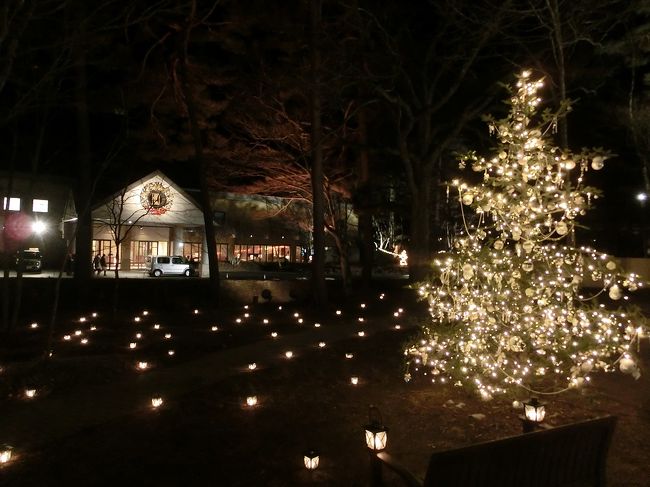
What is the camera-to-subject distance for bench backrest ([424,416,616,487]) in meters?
3.51

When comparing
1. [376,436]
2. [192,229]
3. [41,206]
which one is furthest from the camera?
[192,229]

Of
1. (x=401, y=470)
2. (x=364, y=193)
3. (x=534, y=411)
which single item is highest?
(x=364, y=193)

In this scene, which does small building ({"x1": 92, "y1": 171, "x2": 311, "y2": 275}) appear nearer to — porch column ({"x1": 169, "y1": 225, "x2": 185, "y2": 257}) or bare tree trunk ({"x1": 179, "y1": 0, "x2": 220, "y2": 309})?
porch column ({"x1": 169, "y1": 225, "x2": 185, "y2": 257})

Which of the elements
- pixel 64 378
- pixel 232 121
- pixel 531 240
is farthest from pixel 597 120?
pixel 64 378

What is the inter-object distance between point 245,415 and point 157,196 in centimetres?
2947

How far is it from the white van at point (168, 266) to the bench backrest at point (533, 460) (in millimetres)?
32690

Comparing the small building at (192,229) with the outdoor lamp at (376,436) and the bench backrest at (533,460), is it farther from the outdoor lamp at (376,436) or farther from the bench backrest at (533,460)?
the bench backrest at (533,460)

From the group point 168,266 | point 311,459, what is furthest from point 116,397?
point 168,266

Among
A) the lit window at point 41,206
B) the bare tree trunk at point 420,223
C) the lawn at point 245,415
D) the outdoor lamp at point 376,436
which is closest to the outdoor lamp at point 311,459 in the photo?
the lawn at point 245,415

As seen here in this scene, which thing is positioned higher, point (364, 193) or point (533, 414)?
point (364, 193)

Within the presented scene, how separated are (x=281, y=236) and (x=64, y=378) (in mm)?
39099

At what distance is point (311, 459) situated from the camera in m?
4.79

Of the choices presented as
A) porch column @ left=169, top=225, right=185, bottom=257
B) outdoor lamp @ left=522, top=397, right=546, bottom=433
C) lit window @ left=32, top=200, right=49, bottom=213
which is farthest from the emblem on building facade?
outdoor lamp @ left=522, top=397, right=546, bottom=433

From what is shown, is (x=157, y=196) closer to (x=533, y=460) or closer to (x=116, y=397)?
(x=116, y=397)
